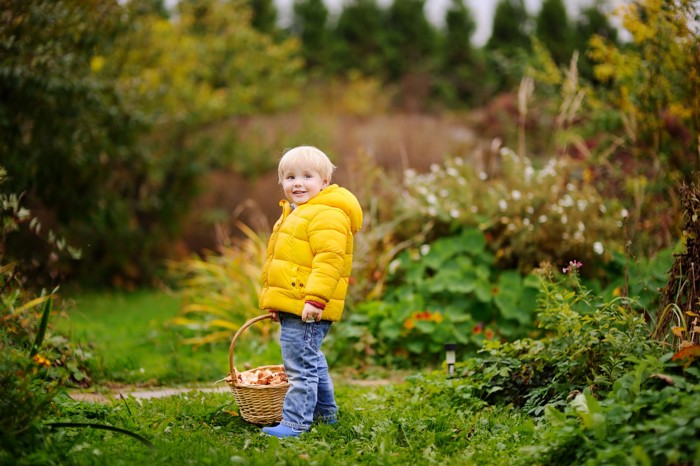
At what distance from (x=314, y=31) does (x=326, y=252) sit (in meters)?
19.1

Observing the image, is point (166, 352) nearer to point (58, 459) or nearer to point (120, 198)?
point (58, 459)

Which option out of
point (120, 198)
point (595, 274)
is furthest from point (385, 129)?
point (595, 274)

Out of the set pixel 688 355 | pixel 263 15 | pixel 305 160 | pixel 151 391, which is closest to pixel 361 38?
pixel 263 15

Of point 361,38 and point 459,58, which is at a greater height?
point 361,38

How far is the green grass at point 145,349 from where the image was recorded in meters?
5.22

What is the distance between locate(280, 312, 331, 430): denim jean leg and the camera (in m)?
3.65

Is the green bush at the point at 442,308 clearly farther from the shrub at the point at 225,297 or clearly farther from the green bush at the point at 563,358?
the green bush at the point at 563,358

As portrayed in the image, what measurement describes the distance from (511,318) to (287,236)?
2.87 m

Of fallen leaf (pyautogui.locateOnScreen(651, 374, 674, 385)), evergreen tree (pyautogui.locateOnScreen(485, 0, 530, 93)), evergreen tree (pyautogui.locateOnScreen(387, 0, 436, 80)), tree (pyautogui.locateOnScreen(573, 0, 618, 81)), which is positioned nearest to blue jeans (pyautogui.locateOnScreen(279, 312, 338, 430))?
fallen leaf (pyautogui.locateOnScreen(651, 374, 674, 385))

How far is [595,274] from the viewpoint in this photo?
604cm

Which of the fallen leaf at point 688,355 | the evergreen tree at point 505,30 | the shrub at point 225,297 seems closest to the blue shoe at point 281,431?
the fallen leaf at point 688,355

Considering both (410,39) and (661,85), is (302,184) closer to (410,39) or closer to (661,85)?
(661,85)

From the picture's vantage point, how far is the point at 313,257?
362cm

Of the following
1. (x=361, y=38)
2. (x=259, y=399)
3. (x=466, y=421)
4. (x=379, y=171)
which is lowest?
(x=361, y=38)
